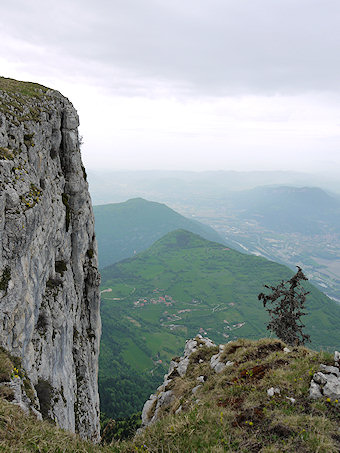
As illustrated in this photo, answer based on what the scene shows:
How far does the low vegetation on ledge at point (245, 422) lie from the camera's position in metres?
8.95

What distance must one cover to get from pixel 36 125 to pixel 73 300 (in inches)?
741

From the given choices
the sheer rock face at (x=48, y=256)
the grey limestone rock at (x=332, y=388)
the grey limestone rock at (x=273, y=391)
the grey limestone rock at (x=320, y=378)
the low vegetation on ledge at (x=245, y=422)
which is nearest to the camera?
the low vegetation on ledge at (x=245, y=422)

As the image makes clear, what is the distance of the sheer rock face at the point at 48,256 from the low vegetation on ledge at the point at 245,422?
315 inches

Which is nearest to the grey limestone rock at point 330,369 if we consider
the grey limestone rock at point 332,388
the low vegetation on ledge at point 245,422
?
the low vegetation on ledge at point 245,422

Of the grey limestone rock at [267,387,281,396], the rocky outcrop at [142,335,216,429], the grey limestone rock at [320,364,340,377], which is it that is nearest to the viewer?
the grey limestone rock at [267,387,281,396]

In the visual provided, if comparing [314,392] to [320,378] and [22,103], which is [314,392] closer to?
[320,378]

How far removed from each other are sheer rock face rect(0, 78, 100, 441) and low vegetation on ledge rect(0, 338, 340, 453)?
7.99m

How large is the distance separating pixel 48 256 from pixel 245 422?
791 inches

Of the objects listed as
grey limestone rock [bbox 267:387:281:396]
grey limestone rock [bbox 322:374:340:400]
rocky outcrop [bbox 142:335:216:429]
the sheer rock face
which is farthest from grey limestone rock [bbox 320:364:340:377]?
the sheer rock face

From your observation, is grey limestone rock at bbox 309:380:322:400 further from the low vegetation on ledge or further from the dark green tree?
the dark green tree

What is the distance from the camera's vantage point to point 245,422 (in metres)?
10.7

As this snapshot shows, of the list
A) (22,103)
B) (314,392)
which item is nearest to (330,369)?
(314,392)

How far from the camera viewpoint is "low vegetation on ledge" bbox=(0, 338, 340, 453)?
29.4ft

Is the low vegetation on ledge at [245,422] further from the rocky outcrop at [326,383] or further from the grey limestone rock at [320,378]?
the grey limestone rock at [320,378]
